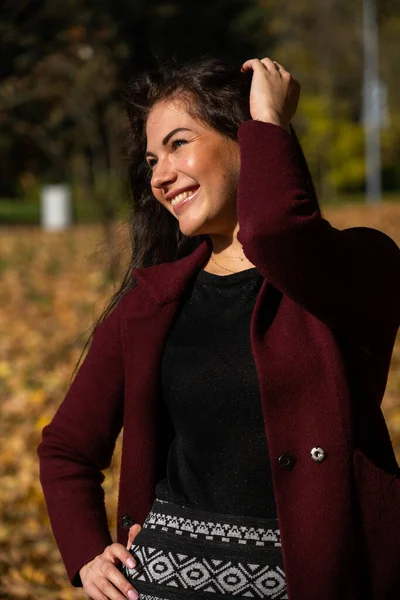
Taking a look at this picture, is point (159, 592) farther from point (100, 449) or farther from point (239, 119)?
point (239, 119)

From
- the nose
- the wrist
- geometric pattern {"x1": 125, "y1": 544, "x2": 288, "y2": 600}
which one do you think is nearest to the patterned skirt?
geometric pattern {"x1": 125, "y1": 544, "x2": 288, "y2": 600}

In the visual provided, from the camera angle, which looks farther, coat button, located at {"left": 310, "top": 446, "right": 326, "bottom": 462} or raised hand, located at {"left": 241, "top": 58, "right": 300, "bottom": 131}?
raised hand, located at {"left": 241, "top": 58, "right": 300, "bottom": 131}

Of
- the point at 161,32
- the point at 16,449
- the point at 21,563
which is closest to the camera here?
the point at 21,563

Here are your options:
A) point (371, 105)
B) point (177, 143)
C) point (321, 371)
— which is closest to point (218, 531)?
point (321, 371)

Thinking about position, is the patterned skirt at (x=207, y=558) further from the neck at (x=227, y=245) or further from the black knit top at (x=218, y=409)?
the neck at (x=227, y=245)

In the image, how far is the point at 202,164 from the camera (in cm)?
221

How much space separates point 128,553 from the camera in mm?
2117

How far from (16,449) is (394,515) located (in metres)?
4.44

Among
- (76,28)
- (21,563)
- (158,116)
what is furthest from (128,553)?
(76,28)

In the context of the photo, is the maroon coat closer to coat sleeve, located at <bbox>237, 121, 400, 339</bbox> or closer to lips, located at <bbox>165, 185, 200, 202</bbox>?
coat sleeve, located at <bbox>237, 121, 400, 339</bbox>

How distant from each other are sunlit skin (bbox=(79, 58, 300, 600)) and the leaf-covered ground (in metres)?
0.73

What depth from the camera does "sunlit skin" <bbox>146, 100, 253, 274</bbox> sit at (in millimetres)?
2215

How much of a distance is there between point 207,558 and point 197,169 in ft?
2.56

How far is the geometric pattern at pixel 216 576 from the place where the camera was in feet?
6.52
